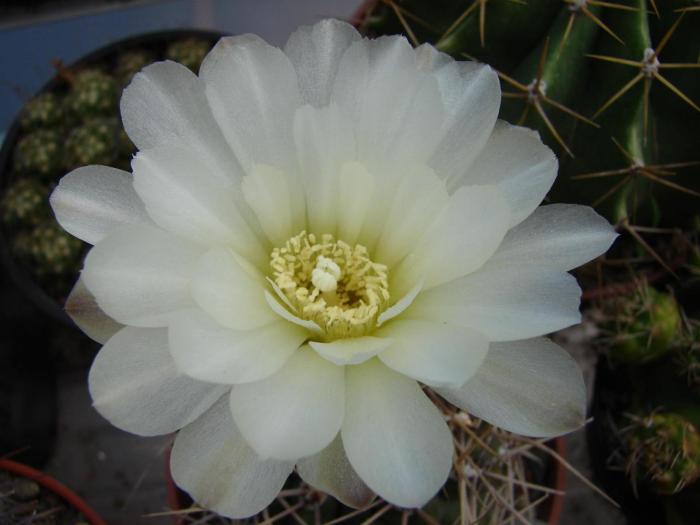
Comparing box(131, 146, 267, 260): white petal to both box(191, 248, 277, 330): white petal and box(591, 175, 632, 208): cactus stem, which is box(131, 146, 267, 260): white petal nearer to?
box(191, 248, 277, 330): white petal

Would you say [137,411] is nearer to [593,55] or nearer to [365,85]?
[365,85]

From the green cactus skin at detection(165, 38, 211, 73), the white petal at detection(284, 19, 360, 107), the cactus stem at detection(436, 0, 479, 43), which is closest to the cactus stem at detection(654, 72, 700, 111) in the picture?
the cactus stem at detection(436, 0, 479, 43)

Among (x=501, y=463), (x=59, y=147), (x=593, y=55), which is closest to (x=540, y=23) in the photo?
(x=593, y=55)

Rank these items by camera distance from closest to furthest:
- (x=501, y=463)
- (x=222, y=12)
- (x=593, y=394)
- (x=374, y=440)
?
(x=374, y=440) < (x=501, y=463) < (x=593, y=394) < (x=222, y=12)

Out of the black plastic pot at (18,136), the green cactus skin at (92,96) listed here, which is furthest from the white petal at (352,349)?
the green cactus skin at (92,96)

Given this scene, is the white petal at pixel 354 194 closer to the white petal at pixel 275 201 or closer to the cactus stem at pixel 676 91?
the white petal at pixel 275 201

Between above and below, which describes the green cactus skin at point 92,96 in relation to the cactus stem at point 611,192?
below

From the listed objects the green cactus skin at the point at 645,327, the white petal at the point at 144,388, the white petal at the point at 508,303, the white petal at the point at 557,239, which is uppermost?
the white petal at the point at 557,239
